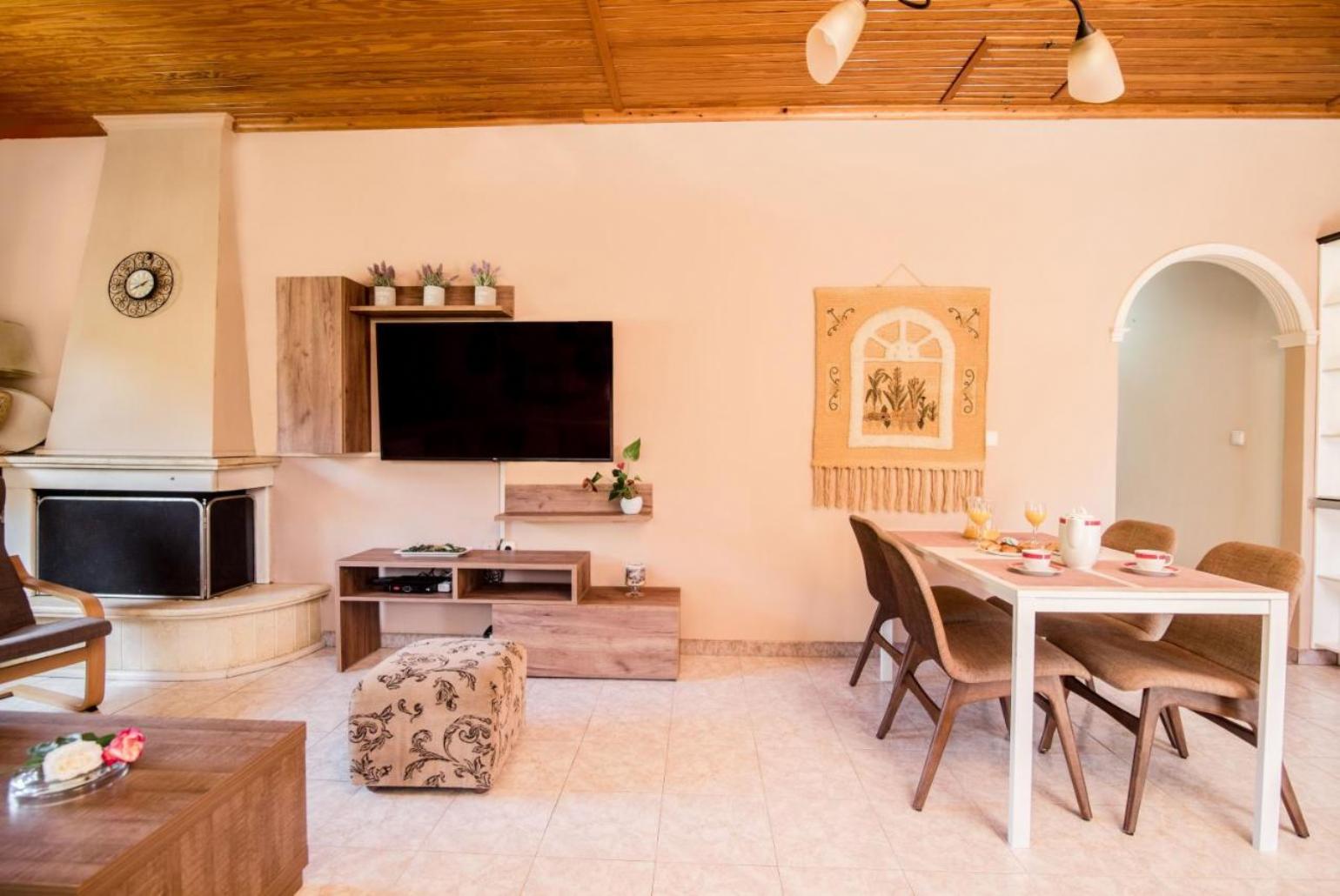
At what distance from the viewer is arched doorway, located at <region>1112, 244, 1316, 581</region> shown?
10.8 feet

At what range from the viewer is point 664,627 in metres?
3.01

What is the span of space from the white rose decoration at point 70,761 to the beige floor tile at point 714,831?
137 centimetres

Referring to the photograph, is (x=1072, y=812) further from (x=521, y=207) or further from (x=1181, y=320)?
(x=1181, y=320)

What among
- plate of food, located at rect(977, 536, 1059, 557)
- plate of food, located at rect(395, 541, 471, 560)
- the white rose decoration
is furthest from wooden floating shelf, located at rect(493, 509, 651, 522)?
the white rose decoration

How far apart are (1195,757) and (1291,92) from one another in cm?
319

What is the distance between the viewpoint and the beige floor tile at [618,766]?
2.11 metres

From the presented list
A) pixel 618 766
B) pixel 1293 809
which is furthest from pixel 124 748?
pixel 1293 809

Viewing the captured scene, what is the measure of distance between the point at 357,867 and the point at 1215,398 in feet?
16.4

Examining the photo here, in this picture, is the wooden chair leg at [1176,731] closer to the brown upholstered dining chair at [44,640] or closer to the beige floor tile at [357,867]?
the beige floor tile at [357,867]

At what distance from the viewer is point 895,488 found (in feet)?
11.0

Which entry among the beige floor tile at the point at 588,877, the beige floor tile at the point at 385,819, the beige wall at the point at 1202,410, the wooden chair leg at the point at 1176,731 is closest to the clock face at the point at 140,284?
the beige floor tile at the point at 385,819

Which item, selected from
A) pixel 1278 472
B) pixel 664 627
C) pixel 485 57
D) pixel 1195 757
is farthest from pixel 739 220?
pixel 1278 472

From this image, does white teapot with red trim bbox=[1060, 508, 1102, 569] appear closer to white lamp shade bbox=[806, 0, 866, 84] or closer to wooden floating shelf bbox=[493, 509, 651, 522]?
white lamp shade bbox=[806, 0, 866, 84]

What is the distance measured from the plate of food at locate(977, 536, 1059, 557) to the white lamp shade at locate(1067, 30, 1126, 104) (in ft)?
4.78
